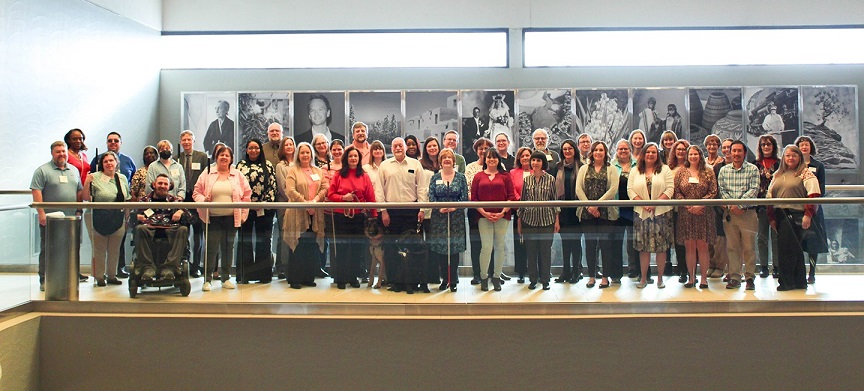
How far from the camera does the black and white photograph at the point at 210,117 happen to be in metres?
15.1

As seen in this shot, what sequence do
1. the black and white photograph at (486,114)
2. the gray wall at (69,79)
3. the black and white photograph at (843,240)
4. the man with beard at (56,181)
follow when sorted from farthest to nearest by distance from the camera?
1. the black and white photograph at (486,114)
2. the gray wall at (69,79)
3. the man with beard at (56,181)
4. the black and white photograph at (843,240)

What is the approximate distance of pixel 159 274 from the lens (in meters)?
8.27

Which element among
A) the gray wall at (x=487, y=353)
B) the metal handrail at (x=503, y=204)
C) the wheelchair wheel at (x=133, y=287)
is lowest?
the gray wall at (x=487, y=353)

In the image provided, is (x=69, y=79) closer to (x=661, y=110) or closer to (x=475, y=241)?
(x=475, y=241)

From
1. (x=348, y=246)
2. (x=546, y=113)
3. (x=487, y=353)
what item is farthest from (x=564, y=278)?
(x=546, y=113)

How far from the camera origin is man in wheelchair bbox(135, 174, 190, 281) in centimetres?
823

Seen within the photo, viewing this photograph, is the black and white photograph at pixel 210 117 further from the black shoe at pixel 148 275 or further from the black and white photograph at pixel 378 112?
the black shoe at pixel 148 275

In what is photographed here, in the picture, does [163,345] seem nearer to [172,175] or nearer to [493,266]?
[172,175]

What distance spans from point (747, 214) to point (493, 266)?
2.68 meters

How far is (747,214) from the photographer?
812 centimetres

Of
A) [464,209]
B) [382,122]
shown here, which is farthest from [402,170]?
[382,122]

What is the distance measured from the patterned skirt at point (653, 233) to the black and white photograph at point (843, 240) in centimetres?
167

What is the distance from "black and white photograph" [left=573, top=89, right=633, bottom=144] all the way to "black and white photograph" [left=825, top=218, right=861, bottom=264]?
7.02 metres

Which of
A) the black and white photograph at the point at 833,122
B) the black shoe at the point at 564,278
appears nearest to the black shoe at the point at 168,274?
the black shoe at the point at 564,278
